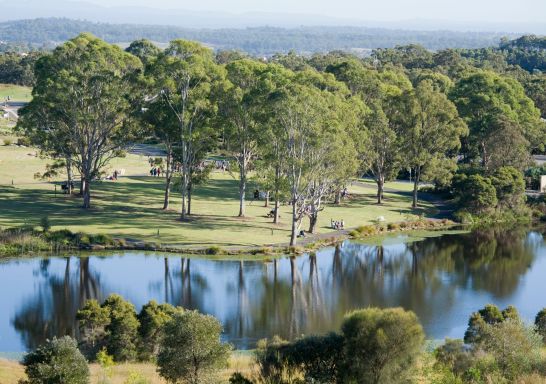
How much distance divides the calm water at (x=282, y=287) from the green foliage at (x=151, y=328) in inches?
163

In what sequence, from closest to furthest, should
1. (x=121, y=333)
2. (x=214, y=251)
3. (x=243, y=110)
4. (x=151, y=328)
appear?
(x=121, y=333) → (x=151, y=328) → (x=214, y=251) → (x=243, y=110)

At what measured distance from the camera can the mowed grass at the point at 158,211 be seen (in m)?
61.5

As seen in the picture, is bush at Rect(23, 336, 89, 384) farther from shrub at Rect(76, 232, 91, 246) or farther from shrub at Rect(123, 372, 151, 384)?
shrub at Rect(76, 232, 91, 246)

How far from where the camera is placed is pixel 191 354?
28.1m

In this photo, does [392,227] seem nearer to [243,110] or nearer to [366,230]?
[366,230]

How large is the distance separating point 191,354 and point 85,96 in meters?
40.8

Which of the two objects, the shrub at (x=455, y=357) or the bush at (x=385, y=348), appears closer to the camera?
the bush at (x=385, y=348)

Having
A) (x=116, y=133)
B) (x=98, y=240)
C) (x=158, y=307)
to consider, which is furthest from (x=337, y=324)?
(x=116, y=133)

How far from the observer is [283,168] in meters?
63.9

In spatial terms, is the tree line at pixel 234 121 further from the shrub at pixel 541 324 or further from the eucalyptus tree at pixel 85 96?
the shrub at pixel 541 324

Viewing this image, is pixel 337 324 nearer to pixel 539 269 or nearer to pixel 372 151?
pixel 539 269

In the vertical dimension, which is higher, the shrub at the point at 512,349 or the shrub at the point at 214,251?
the shrub at the point at 512,349

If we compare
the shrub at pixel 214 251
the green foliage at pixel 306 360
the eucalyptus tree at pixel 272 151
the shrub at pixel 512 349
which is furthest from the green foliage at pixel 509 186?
the green foliage at pixel 306 360

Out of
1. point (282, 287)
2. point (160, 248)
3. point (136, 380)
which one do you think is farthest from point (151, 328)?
point (160, 248)
